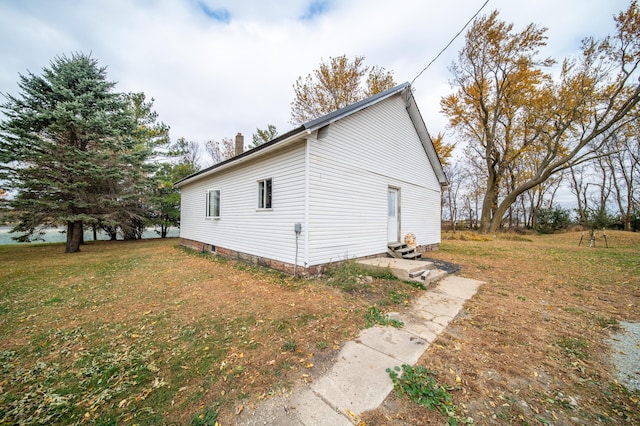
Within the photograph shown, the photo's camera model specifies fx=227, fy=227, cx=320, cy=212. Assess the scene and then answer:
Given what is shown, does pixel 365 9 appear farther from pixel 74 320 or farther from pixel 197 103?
pixel 197 103

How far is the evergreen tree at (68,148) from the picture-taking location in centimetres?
977

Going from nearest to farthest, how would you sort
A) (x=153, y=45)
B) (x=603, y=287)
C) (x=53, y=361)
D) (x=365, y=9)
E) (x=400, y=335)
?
1. (x=53, y=361)
2. (x=400, y=335)
3. (x=603, y=287)
4. (x=365, y=9)
5. (x=153, y=45)

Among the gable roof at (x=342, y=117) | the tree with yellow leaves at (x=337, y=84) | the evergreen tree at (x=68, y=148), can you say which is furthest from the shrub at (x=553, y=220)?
the evergreen tree at (x=68, y=148)

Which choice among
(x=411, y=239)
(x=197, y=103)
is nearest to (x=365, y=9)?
(x=411, y=239)

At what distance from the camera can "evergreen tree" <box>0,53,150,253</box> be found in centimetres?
977

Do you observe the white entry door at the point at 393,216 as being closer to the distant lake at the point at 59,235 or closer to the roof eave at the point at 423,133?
the roof eave at the point at 423,133

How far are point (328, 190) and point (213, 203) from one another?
20.2 feet

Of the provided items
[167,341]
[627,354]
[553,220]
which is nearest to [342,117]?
[167,341]

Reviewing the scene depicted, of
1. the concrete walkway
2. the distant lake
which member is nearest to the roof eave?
the concrete walkway

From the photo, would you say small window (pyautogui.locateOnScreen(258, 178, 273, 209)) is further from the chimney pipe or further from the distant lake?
the distant lake

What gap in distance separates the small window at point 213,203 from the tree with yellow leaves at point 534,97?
19.2 m

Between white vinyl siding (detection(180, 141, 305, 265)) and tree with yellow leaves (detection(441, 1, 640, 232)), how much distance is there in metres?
18.3

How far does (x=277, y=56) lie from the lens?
11141 mm

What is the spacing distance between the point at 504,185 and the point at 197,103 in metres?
30.7
